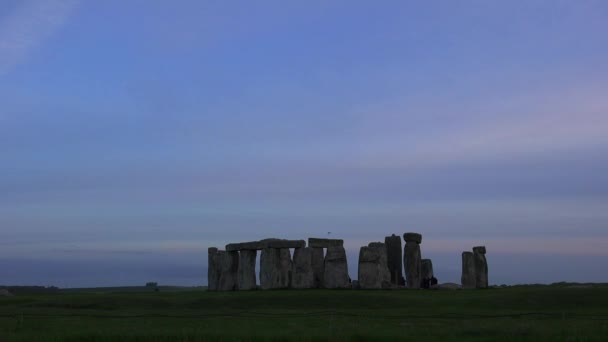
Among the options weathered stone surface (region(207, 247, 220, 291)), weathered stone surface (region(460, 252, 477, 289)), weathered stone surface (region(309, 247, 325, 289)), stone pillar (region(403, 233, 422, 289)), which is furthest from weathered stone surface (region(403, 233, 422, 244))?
weathered stone surface (region(207, 247, 220, 291))

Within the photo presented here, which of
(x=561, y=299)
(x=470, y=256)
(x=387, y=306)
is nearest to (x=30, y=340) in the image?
(x=387, y=306)

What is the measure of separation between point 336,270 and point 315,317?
16.2 m

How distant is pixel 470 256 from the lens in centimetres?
4097

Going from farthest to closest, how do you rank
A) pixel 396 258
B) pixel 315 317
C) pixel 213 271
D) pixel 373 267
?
pixel 213 271, pixel 396 258, pixel 373 267, pixel 315 317

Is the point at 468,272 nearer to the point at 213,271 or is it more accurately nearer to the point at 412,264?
the point at 412,264

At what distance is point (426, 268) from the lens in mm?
42438

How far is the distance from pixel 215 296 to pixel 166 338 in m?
15.1

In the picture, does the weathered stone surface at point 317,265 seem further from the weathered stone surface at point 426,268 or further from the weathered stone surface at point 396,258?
the weathered stone surface at point 426,268

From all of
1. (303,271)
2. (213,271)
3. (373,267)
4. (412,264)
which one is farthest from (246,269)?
(412,264)

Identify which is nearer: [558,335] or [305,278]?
[558,335]

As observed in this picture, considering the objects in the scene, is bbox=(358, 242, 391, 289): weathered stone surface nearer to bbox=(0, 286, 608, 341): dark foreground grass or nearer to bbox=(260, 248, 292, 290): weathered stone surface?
bbox=(260, 248, 292, 290): weathered stone surface

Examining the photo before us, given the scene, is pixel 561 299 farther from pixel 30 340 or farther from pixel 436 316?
pixel 30 340

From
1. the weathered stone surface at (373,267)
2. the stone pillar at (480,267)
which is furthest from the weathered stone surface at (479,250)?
the weathered stone surface at (373,267)

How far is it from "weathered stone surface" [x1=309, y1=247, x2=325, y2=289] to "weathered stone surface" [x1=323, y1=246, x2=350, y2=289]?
44 centimetres
